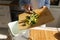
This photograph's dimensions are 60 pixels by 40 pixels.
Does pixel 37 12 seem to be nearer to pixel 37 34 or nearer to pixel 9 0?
pixel 37 34

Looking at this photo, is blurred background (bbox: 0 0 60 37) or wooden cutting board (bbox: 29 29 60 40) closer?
wooden cutting board (bbox: 29 29 60 40)

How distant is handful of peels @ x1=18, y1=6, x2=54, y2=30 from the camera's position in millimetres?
984

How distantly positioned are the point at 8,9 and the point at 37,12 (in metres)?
1.45

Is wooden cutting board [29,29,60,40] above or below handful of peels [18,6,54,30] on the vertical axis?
below

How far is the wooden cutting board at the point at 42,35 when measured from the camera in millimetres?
950

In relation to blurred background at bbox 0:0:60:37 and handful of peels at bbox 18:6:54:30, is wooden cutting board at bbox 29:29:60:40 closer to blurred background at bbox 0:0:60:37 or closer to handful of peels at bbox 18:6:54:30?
handful of peels at bbox 18:6:54:30

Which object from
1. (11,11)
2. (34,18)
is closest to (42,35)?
(34,18)

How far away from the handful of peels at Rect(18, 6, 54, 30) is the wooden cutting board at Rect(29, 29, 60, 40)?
7 cm

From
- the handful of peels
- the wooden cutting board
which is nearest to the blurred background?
the handful of peels

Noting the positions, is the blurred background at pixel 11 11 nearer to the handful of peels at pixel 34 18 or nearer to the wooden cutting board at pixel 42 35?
the handful of peels at pixel 34 18

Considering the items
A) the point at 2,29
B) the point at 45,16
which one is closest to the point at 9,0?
the point at 2,29

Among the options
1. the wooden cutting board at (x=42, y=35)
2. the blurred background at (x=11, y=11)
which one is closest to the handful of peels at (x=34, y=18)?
the wooden cutting board at (x=42, y=35)

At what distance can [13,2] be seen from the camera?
2580mm

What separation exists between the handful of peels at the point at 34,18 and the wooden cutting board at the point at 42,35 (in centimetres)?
7
